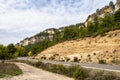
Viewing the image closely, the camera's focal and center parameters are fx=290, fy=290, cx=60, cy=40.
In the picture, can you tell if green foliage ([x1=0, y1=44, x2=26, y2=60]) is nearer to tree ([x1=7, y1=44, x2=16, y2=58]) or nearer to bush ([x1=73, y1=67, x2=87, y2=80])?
tree ([x1=7, y1=44, x2=16, y2=58])

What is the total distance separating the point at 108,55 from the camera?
5516cm

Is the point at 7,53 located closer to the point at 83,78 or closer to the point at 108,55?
the point at 108,55

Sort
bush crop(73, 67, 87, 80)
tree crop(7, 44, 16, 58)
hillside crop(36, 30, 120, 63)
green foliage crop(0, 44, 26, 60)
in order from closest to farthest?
bush crop(73, 67, 87, 80)
hillside crop(36, 30, 120, 63)
green foliage crop(0, 44, 26, 60)
tree crop(7, 44, 16, 58)

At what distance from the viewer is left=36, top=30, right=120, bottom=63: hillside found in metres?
55.2

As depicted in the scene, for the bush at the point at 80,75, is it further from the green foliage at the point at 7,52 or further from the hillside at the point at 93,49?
the green foliage at the point at 7,52

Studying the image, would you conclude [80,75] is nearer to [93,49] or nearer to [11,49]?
[93,49]

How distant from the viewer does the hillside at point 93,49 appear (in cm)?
5525

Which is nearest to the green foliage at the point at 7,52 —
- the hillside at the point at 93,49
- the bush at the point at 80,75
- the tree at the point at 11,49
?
the tree at the point at 11,49

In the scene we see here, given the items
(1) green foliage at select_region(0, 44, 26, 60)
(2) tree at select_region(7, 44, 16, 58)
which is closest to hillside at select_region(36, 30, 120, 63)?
(1) green foliage at select_region(0, 44, 26, 60)

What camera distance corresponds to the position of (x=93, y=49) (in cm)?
6481

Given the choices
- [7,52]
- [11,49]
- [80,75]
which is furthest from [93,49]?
[11,49]

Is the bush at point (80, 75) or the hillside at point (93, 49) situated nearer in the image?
the bush at point (80, 75)

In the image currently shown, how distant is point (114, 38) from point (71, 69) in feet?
80.8

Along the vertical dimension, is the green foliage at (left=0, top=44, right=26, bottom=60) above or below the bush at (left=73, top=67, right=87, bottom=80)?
above
